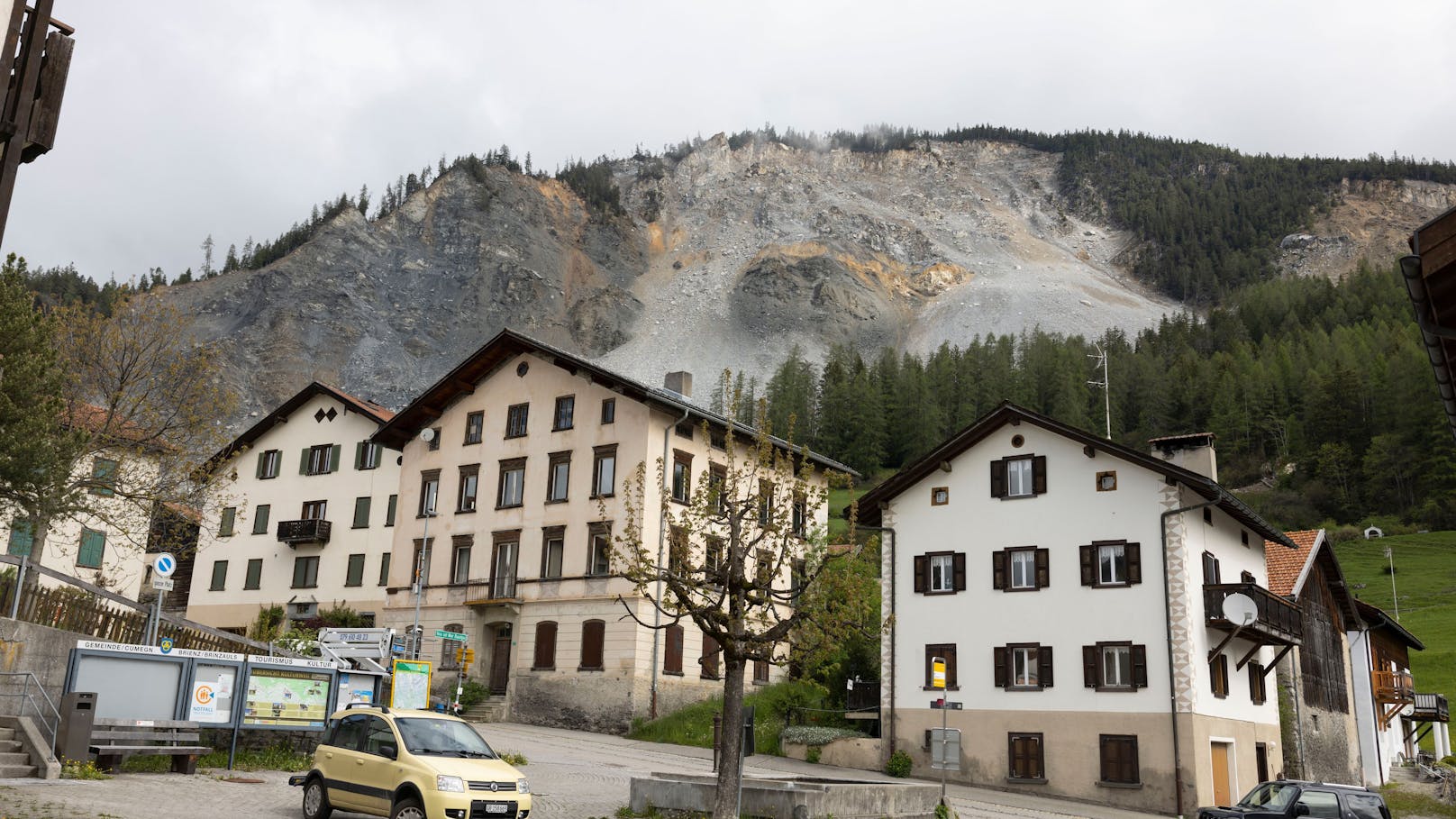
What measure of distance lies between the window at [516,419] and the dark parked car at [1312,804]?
32833 millimetres

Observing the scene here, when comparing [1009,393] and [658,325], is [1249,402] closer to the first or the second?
[1009,393]

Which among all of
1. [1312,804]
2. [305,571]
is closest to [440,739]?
[1312,804]

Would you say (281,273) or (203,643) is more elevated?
(281,273)

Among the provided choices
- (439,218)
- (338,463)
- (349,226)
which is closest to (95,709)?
(338,463)

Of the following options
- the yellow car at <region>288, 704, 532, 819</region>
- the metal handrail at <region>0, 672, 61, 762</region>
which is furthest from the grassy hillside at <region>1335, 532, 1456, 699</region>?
the metal handrail at <region>0, 672, 61, 762</region>

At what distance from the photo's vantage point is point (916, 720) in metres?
35.2

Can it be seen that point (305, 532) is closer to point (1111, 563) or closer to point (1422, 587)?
point (1111, 563)

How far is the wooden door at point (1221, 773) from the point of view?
32.1 meters

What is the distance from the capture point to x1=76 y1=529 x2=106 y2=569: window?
158 feet

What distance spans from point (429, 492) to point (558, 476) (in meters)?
7.27

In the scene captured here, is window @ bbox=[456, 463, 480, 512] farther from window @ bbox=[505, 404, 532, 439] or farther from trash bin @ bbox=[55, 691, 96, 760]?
trash bin @ bbox=[55, 691, 96, 760]

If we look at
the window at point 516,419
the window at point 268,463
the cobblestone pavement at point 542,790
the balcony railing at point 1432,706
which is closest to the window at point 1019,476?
the cobblestone pavement at point 542,790

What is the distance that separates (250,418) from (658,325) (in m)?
78.7

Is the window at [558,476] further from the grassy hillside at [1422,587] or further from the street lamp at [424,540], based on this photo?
the grassy hillside at [1422,587]
